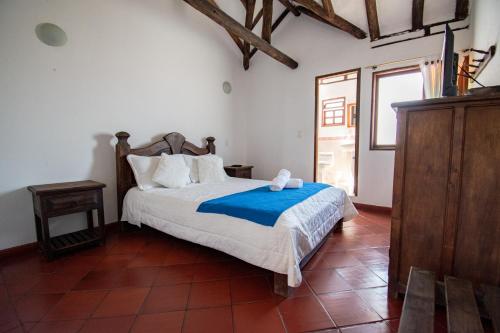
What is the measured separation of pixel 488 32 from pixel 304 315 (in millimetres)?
2595

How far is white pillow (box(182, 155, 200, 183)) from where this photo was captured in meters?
3.03

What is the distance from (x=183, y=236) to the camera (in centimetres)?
204

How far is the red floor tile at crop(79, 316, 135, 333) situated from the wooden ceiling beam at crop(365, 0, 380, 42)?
13.2 feet

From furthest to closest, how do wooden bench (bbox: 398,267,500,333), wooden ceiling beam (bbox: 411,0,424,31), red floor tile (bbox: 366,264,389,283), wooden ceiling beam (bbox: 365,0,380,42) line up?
wooden ceiling beam (bbox: 365,0,380,42) → wooden ceiling beam (bbox: 411,0,424,31) → red floor tile (bbox: 366,264,389,283) → wooden bench (bbox: 398,267,500,333)

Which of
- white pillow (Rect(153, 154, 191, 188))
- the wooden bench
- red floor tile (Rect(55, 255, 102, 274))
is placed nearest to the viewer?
the wooden bench

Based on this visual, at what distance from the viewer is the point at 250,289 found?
157cm

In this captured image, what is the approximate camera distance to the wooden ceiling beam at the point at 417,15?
271 centimetres

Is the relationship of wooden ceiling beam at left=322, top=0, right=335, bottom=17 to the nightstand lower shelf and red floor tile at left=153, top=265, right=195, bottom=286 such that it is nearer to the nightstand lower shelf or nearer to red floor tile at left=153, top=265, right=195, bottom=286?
red floor tile at left=153, top=265, right=195, bottom=286

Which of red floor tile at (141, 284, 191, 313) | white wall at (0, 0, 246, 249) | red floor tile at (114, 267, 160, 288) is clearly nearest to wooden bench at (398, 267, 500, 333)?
red floor tile at (141, 284, 191, 313)

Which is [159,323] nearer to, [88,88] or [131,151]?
[131,151]

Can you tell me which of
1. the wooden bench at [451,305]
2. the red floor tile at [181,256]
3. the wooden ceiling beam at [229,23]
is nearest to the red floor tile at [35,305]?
the red floor tile at [181,256]

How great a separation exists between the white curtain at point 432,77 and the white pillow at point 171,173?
2.90m

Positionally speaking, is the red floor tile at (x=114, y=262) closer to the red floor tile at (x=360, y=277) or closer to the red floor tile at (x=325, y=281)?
the red floor tile at (x=325, y=281)

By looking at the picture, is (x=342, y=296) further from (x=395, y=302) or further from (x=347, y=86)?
(x=347, y=86)
